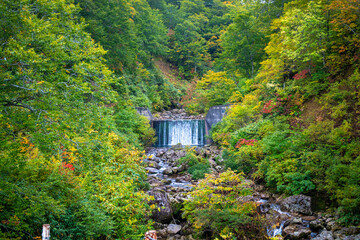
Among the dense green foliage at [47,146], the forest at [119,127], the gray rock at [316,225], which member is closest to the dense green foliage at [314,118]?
the forest at [119,127]

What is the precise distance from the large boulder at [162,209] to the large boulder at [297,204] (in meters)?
4.02

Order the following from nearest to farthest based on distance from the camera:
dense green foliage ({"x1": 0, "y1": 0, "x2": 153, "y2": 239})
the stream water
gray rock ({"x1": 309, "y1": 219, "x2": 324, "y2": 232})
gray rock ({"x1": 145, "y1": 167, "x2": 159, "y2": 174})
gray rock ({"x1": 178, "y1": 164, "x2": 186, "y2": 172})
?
dense green foliage ({"x1": 0, "y1": 0, "x2": 153, "y2": 239}) < gray rock ({"x1": 309, "y1": 219, "x2": 324, "y2": 232}) < the stream water < gray rock ({"x1": 145, "y1": 167, "x2": 159, "y2": 174}) < gray rock ({"x1": 178, "y1": 164, "x2": 186, "y2": 172})

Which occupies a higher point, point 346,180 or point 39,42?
point 39,42

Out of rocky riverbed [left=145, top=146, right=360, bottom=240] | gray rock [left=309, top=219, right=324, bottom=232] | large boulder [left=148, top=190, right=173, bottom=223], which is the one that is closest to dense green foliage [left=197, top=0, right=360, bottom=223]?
rocky riverbed [left=145, top=146, right=360, bottom=240]

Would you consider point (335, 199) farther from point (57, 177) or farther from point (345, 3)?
point (57, 177)

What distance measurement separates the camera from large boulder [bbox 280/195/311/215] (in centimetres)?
768

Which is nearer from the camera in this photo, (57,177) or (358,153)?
(57,177)

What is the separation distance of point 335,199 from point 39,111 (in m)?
8.98

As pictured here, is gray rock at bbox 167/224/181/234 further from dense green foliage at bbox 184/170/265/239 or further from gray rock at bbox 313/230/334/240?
gray rock at bbox 313/230/334/240

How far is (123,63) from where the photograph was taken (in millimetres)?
20453

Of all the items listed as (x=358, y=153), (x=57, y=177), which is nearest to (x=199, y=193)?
(x=57, y=177)

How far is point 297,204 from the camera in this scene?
7.89 m

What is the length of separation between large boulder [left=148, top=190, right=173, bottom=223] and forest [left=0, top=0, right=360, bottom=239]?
475 millimetres

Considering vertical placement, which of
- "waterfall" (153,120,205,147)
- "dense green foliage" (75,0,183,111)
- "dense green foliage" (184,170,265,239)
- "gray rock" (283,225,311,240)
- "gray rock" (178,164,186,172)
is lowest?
"gray rock" (283,225,311,240)
